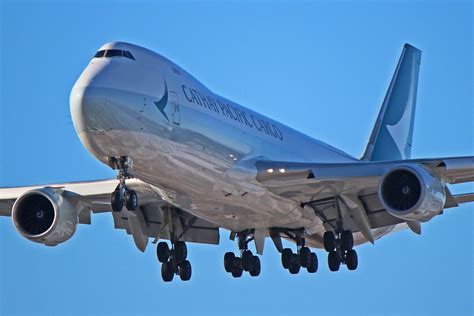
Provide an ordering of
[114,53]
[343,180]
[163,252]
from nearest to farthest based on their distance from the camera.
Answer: [114,53] → [343,180] → [163,252]

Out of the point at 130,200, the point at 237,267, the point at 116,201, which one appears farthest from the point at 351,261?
the point at 116,201

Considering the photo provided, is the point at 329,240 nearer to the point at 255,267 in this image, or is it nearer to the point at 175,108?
the point at 255,267

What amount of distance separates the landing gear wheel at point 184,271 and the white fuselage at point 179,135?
9.04 ft

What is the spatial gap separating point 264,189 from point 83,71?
7359mm

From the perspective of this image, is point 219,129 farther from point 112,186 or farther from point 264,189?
point 112,186

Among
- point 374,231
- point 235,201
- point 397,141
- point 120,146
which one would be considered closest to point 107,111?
point 120,146

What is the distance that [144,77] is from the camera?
33.0 m

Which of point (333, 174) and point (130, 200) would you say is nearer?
point (130, 200)

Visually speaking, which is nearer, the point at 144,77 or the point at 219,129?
the point at 144,77

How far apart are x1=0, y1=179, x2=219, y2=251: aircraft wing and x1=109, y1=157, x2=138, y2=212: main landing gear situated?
541 cm

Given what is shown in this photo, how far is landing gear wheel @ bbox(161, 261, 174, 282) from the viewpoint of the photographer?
1625 inches

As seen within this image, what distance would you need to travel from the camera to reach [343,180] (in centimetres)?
3769

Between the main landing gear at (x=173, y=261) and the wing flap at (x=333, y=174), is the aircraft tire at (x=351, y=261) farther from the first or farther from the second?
the main landing gear at (x=173, y=261)

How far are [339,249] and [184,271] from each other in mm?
5066
